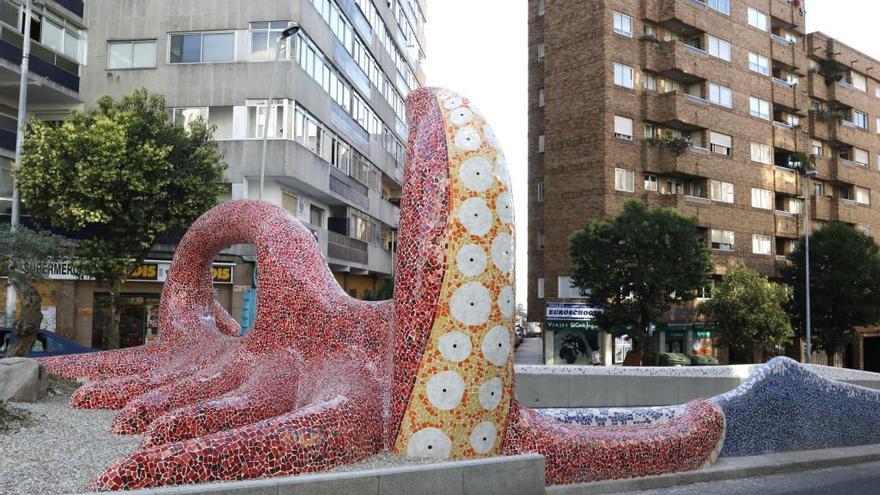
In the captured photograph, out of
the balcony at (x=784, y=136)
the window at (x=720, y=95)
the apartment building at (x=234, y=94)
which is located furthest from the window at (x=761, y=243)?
the apartment building at (x=234, y=94)

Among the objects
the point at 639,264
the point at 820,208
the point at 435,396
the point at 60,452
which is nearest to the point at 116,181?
the point at 60,452

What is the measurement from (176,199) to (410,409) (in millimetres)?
15071

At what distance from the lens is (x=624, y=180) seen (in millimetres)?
38750

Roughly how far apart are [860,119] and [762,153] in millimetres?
15119

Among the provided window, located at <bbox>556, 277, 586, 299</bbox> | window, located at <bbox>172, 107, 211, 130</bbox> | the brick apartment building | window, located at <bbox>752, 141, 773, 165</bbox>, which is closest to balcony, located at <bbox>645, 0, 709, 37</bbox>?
the brick apartment building

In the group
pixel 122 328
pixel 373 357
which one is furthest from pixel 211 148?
pixel 373 357

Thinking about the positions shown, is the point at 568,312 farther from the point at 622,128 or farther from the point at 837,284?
the point at 837,284

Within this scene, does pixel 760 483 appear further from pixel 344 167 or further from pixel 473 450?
pixel 344 167

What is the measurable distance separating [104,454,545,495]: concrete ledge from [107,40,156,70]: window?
89.1ft

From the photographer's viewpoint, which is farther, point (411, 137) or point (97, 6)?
point (97, 6)

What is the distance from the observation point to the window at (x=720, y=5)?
43.0m

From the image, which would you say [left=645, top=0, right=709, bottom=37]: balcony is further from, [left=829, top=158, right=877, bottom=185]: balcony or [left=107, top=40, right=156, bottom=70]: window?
[left=107, top=40, right=156, bottom=70]: window

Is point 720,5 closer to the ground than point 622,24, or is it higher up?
higher up

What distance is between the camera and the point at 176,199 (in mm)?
21766
